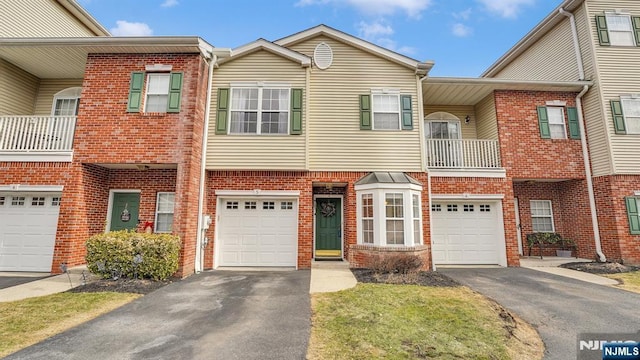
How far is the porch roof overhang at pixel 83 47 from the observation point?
8.20 m

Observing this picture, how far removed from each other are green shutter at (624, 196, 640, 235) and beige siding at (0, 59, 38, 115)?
2142 cm

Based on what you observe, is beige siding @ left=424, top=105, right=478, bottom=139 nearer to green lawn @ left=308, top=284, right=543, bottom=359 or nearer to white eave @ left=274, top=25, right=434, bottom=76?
white eave @ left=274, top=25, right=434, bottom=76

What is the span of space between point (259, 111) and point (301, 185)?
2897 mm

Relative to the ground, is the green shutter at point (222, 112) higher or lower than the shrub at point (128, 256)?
higher

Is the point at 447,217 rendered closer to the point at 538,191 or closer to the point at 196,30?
the point at 538,191

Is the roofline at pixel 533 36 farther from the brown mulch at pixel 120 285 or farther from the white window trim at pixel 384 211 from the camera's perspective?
the brown mulch at pixel 120 285

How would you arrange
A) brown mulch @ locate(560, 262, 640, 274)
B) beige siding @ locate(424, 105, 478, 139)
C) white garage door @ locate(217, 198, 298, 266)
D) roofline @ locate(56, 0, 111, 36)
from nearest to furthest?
brown mulch @ locate(560, 262, 640, 274) < white garage door @ locate(217, 198, 298, 266) < roofline @ locate(56, 0, 111, 36) < beige siding @ locate(424, 105, 478, 139)

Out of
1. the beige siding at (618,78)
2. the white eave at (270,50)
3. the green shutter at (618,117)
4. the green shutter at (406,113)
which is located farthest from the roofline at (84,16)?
the green shutter at (618,117)

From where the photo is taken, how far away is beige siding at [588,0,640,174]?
32.4 feet

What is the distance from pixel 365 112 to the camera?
9656 mm

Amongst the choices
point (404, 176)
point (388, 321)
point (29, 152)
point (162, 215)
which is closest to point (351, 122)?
point (404, 176)

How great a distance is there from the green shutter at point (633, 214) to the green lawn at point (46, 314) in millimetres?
15283

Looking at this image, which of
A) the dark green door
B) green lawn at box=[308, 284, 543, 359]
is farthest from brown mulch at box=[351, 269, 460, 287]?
the dark green door

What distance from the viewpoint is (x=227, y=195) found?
30.2 feet
